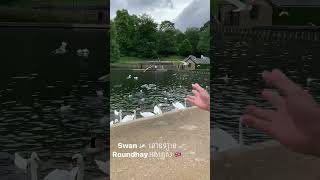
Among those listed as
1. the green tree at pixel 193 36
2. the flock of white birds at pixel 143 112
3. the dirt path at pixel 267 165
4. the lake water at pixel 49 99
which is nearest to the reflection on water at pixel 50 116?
the lake water at pixel 49 99

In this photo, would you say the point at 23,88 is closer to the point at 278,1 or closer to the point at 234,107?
the point at 234,107

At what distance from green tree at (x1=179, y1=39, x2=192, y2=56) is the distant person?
102 inches

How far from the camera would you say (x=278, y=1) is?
3.88 metres

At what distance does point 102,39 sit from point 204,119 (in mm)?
1188

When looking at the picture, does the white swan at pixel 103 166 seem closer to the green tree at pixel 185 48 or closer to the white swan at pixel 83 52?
the white swan at pixel 83 52

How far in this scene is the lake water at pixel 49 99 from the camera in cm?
409

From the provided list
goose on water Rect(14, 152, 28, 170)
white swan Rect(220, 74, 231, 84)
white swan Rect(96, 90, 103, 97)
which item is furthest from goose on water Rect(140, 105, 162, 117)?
goose on water Rect(14, 152, 28, 170)

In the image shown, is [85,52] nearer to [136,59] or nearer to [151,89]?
[136,59]

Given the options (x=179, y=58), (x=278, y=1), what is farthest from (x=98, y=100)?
(x=278, y=1)

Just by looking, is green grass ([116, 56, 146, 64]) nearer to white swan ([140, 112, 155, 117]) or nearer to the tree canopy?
the tree canopy

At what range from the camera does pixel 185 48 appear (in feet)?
12.5

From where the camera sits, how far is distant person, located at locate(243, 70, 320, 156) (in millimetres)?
1115

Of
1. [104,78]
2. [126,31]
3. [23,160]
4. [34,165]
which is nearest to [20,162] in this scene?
[23,160]

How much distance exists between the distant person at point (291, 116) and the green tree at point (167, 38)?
259 cm
